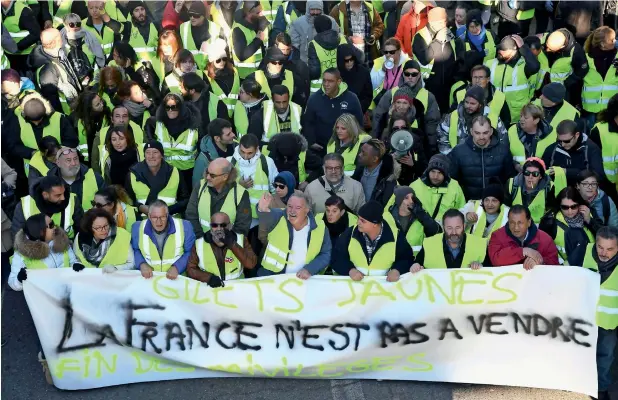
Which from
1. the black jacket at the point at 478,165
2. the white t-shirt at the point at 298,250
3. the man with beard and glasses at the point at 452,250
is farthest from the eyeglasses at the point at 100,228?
the black jacket at the point at 478,165

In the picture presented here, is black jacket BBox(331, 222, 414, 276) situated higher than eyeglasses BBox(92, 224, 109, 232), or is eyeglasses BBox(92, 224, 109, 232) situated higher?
eyeglasses BBox(92, 224, 109, 232)

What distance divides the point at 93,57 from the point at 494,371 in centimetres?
636

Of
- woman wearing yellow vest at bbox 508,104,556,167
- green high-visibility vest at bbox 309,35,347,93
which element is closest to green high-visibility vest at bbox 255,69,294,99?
green high-visibility vest at bbox 309,35,347,93

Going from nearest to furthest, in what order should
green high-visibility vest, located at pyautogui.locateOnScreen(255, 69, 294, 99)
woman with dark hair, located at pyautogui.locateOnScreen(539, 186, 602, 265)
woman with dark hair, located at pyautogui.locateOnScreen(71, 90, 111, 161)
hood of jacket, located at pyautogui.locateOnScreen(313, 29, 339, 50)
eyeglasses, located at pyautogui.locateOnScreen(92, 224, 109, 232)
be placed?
eyeglasses, located at pyautogui.locateOnScreen(92, 224, 109, 232) < woman with dark hair, located at pyautogui.locateOnScreen(539, 186, 602, 265) < woman with dark hair, located at pyautogui.locateOnScreen(71, 90, 111, 161) < green high-visibility vest, located at pyautogui.locateOnScreen(255, 69, 294, 99) < hood of jacket, located at pyautogui.locateOnScreen(313, 29, 339, 50)

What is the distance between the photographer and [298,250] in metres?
8.46

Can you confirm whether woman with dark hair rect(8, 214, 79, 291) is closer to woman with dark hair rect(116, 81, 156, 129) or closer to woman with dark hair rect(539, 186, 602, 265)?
woman with dark hair rect(116, 81, 156, 129)

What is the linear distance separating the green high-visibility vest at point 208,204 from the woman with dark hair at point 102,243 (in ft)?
2.64

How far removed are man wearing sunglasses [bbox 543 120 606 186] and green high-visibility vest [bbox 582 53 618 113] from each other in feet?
5.49

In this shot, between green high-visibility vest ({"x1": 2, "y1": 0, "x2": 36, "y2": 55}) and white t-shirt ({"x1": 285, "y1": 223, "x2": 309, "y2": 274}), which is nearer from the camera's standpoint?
white t-shirt ({"x1": 285, "y1": 223, "x2": 309, "y2": 274})

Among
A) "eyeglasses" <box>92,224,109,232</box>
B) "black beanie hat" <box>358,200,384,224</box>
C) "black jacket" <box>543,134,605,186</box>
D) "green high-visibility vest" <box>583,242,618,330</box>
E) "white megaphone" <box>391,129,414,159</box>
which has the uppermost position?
"black beanie hat" <box>358,200,384,224</box>

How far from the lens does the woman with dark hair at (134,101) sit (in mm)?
10852

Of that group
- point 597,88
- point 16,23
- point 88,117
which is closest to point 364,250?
point 88,117

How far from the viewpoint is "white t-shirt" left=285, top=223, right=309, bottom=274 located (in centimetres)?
845

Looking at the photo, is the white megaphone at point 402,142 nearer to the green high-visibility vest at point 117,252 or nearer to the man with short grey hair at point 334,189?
the man with short grey hair at point 334,189
